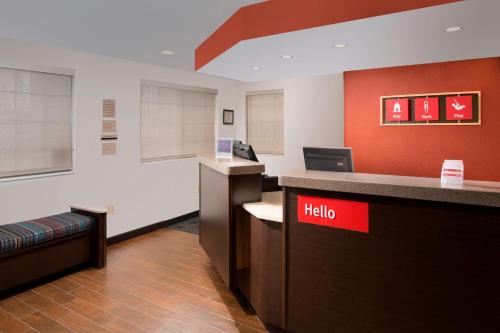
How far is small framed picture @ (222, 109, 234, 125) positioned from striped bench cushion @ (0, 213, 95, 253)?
3260 mm

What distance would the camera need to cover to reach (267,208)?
2.57 m

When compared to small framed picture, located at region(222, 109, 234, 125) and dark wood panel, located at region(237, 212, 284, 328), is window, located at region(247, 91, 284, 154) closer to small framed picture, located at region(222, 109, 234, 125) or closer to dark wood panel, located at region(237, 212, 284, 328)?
small framed picture, located at region(222, 109, 234, 125)

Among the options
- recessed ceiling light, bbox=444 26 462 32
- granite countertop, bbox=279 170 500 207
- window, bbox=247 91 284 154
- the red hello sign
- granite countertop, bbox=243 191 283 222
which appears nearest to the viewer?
granite countertop, bbox=279 170 500 207

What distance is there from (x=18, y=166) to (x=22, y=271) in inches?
44.3

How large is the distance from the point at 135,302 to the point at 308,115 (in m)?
4.11

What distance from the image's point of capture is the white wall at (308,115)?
5.73 metres

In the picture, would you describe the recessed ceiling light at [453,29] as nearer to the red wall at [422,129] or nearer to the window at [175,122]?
the red wall at [422,129]

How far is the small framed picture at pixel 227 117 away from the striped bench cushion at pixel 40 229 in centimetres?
326

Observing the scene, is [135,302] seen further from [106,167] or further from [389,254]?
[389,254]

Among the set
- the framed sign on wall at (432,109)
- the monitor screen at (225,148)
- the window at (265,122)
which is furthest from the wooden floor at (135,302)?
the framed sign on wall at (432,109)

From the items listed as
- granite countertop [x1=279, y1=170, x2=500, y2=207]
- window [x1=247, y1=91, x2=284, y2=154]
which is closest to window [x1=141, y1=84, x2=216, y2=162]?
window [x1=247, y1=91, x2=284, y2=154]

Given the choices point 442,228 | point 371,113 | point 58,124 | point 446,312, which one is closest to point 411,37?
point 442,228

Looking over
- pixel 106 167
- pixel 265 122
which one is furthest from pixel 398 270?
pixel 265 122

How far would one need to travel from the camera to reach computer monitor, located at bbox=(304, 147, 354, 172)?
2.71 metres
